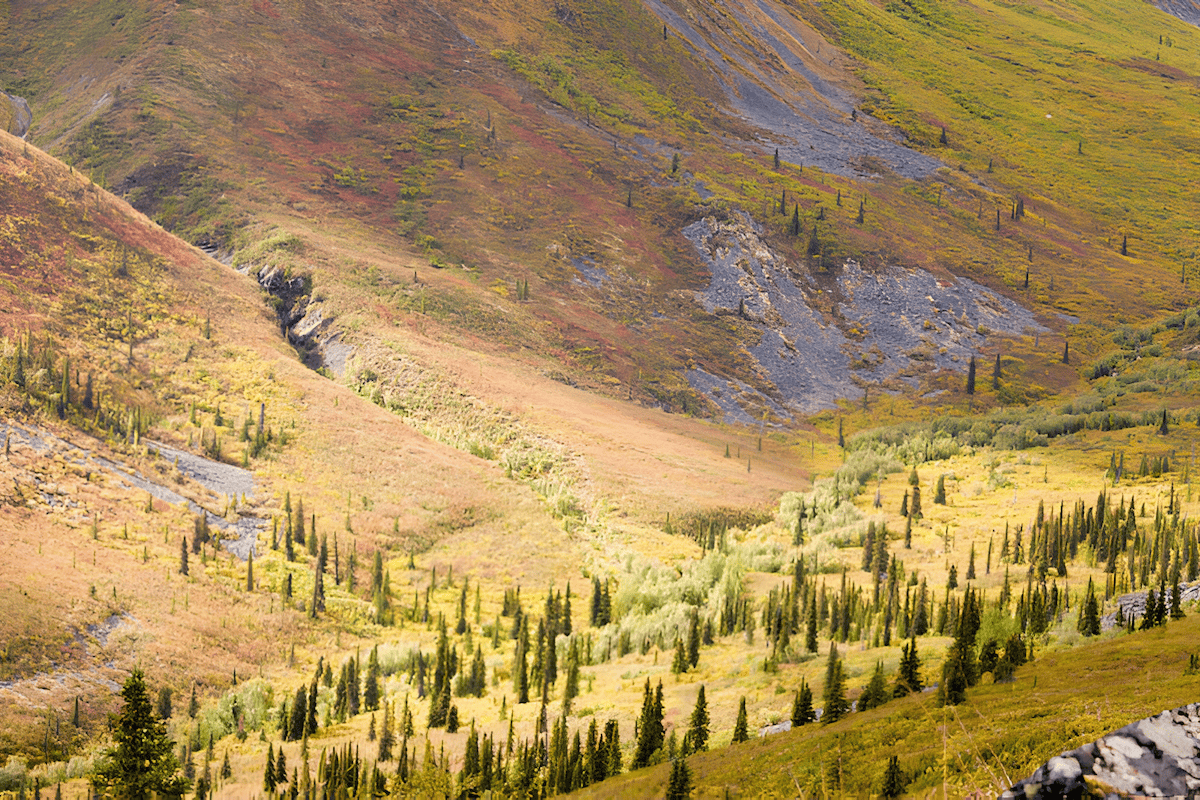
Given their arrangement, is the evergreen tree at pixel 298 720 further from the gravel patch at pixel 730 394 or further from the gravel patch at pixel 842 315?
the gravel patch at pixel 842 315

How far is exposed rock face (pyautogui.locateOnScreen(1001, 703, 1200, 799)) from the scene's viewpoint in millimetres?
5207

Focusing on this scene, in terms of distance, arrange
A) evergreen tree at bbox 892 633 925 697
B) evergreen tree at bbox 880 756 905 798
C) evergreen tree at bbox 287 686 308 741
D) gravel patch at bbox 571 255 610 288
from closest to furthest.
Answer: evergreen tree at bbox 880 756 905 798 < evergreen tree at bbox 892 633 925 697 < evergreen tree at bbox 287 686 308 741 < gravel patch at bbox 571 255 610 288

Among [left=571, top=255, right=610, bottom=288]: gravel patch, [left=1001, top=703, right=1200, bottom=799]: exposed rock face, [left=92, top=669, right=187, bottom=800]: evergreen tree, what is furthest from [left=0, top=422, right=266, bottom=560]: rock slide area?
[left=571, top=255, right=610, bottom=288]: gravel patch

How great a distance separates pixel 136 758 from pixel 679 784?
11.1 metres

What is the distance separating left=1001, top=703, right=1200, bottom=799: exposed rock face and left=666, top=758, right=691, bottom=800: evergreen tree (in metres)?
13.9

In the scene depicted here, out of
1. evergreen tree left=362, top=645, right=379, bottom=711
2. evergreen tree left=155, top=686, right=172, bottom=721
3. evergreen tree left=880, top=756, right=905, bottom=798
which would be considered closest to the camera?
evergreen tree left=880, top=756, right=905, bottom=798

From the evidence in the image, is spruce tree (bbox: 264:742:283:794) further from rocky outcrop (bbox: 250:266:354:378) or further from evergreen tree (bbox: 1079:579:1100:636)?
rocky outcrop (bbox: 250:266:354:378)

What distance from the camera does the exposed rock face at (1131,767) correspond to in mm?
5207

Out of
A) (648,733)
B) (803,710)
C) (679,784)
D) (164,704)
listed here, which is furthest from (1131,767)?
(164,704)

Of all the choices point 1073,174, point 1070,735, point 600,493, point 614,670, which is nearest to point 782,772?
point 1070,735

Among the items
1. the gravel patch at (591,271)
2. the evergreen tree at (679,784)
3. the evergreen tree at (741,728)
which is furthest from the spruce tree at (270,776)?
the gravel patch at (591,271)

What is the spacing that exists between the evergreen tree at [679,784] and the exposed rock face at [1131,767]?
45.5ft

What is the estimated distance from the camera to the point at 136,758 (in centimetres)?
2009

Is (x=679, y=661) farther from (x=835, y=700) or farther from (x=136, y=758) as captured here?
(x=136, y=758)
